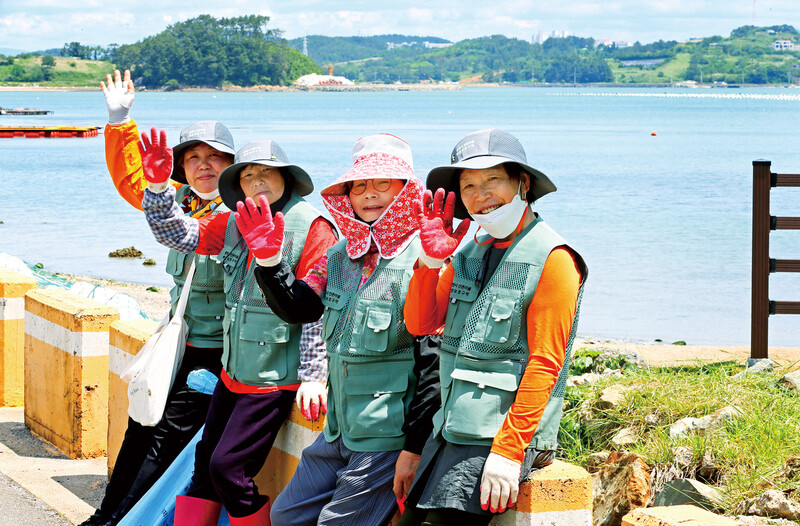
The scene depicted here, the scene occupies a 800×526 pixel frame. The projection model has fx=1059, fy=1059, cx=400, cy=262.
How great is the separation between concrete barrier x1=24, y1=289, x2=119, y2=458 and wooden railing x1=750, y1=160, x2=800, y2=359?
5.21 meters

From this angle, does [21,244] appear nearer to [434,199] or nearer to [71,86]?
[434,199]

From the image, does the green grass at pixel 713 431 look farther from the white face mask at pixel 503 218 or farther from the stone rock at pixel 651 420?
the white face mask at pixel 503 218

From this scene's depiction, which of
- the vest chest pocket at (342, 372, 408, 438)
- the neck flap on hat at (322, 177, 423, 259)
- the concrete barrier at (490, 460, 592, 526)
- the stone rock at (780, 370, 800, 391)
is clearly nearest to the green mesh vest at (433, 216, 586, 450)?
the concrete barrier at (490, 460, 592, 526)

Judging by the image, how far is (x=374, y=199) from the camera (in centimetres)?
409

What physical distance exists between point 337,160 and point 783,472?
44.9 m

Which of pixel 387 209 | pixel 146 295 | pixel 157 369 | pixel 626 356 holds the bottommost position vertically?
pixel 146 295

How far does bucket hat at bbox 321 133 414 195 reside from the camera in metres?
4.02

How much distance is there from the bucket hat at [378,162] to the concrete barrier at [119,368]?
2.14 m

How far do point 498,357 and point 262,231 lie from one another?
112cm

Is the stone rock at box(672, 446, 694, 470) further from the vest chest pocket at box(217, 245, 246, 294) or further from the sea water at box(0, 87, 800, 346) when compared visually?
the sea water at box(0, 87, 800, 346)

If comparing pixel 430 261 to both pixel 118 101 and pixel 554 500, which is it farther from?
pixel 118 101

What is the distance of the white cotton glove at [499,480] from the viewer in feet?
10.6

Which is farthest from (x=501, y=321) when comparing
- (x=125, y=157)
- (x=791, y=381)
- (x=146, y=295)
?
(x=146, y=295)

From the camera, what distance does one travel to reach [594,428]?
561 cm
